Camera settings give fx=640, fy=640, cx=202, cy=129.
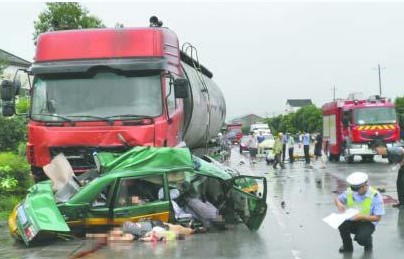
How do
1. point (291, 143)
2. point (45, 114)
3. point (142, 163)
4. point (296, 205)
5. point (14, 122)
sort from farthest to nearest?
point (291, 143) < point (14, 122) < point (296, 205) < point (45, 114) < point (142, 163)

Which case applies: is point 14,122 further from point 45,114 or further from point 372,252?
point 372,252

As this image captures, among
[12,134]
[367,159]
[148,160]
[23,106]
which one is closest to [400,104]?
[367,159]

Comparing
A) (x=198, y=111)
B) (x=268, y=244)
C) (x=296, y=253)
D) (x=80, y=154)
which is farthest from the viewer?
(x=198, y=111)

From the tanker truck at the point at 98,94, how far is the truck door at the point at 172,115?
0.02m

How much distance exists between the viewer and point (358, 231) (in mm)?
9188

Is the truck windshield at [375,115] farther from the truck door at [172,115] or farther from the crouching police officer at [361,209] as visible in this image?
the crouching police officer at [361,209]

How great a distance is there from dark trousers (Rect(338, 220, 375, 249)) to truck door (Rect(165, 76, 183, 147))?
4.24 m

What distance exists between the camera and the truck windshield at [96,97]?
1197cm

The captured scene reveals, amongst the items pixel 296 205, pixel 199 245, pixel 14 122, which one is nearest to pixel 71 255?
pixel 199 245

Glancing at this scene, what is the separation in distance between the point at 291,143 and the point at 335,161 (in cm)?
263

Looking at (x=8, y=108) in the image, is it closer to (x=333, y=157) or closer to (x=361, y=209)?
(x=361, y=209)

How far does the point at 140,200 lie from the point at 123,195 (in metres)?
0.36

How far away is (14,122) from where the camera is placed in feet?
85.3

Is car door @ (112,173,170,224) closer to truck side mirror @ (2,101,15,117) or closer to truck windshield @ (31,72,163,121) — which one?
truck windshield @ (31,72,163,121)
